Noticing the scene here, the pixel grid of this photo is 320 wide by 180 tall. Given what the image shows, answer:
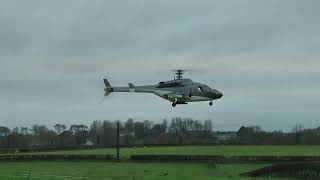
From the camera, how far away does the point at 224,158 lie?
117375 millimetres

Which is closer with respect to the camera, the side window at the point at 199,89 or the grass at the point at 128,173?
the side window at the point at 199,89

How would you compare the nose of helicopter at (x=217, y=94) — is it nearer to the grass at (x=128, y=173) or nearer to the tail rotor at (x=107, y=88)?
the tail rotor at (x=107, y=88)

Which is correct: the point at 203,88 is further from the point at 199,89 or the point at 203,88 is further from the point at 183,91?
the point at 183,91

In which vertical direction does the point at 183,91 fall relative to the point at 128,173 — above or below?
above

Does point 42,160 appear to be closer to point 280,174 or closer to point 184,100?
point 280,174

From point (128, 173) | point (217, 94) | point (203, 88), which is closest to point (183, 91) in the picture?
point (203, 88)

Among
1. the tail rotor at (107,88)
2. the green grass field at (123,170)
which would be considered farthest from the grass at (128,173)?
the tail rotor at (107,88)

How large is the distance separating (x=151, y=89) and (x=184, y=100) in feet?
8.20

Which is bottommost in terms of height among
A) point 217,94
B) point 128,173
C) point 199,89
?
point 128,173

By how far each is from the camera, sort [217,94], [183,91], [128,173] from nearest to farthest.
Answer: [183,91] < [217,94] < [128,173]

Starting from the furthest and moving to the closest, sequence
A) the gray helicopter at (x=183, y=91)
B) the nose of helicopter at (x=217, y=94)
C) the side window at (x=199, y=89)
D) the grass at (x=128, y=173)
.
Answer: the grass at (x=128, y=173)
the nose of helicopter at (x=217, y=94)
the side window at (x=199, y=89)
the gray helicopter at (x=183, y=91)

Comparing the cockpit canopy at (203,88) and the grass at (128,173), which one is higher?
the cockpit canopy at (203,88)

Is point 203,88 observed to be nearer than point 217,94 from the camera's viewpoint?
Yes

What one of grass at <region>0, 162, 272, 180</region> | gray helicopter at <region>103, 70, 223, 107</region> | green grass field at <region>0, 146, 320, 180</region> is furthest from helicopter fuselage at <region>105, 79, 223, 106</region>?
grass at <region>0, 162, 272, 180</region>
